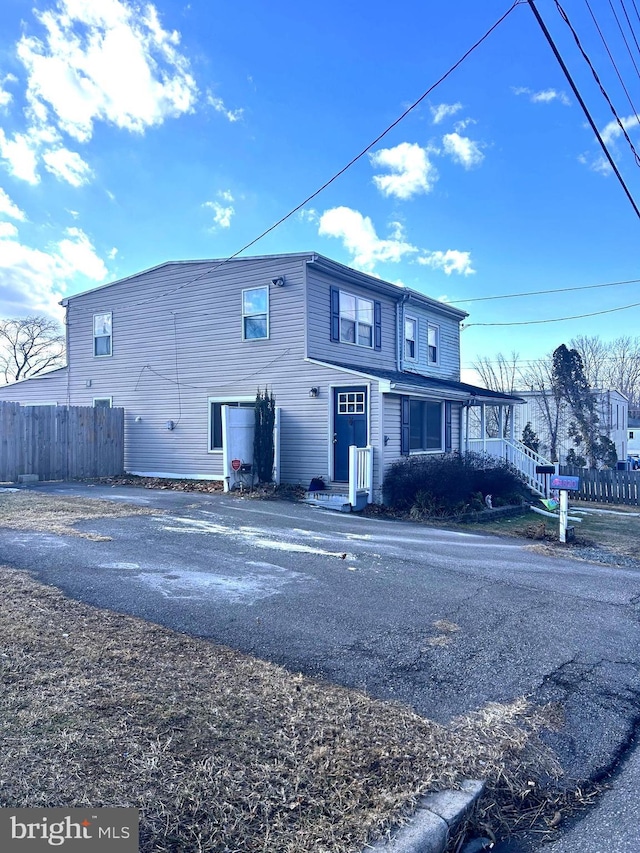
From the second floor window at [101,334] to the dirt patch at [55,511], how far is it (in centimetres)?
750

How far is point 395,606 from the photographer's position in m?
5.55

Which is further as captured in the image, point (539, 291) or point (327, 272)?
point (539, 291)

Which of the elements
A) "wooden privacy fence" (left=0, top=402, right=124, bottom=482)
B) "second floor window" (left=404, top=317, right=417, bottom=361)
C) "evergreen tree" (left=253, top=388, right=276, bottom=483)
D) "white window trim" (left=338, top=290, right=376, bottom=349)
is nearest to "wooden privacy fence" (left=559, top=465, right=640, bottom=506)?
"second floor window" (left=404, top=317, right=417, bottom=361)

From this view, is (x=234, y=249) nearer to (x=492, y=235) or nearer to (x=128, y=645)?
(x=492, y=235)

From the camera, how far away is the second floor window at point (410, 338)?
18797mm

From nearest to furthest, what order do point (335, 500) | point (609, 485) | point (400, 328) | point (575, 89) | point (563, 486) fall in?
point (575, 89)
point (563, 486)
point (335, 500)
point (400, 328)
point (609, 485)

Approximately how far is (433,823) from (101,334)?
1886cm

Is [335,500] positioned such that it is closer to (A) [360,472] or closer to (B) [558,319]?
(A) [360,472]

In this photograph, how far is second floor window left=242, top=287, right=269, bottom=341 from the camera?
15.6 m

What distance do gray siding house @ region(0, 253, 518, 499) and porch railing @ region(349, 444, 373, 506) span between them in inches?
11.3

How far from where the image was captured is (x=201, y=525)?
30.9 feet

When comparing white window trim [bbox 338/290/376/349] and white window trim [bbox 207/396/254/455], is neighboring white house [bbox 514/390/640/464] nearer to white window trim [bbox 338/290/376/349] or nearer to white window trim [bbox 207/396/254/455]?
white window trim [bbox 338/290/376/349]

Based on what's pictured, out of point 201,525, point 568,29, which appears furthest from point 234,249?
point 568,29

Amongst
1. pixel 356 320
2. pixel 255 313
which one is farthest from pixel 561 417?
pixel 255 313
